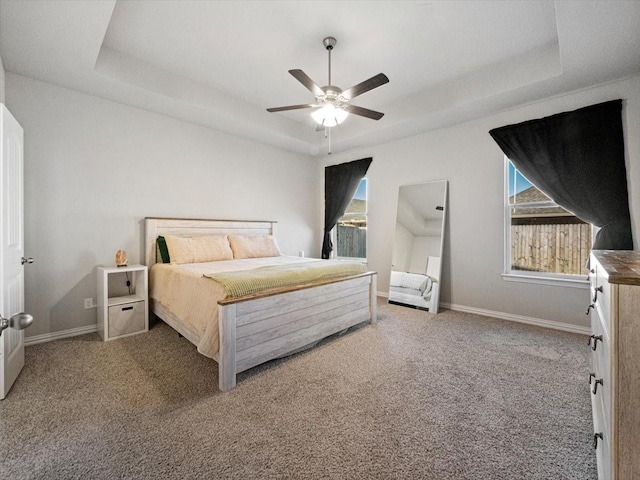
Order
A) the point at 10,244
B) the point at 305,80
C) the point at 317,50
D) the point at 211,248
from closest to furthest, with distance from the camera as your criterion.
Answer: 1. the point at 10,244
2. the point at 305,80
3. the point at 317,50
4. the point at 211,248

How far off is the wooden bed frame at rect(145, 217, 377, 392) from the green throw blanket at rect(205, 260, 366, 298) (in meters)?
0.06

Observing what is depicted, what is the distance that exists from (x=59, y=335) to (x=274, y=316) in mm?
2344

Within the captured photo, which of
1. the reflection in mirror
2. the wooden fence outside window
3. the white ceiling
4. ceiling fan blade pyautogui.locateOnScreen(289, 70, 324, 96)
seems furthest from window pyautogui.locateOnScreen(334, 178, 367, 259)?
ceiling fan blade pyautogui.locateOnScreen(289, 70, 324, 96)

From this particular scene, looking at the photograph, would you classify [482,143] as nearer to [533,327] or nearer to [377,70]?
[377,70]

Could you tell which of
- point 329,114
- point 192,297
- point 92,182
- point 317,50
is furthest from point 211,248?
point 317,50

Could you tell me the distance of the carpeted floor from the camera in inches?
52.6

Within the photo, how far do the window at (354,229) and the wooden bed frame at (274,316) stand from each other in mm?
1812

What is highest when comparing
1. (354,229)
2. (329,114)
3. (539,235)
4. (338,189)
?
(329,114)

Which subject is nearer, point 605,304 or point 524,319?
point 605,304

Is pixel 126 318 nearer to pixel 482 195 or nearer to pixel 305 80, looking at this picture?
pixel 305 80

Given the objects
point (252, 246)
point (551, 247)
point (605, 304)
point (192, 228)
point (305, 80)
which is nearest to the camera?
point (605, 304)

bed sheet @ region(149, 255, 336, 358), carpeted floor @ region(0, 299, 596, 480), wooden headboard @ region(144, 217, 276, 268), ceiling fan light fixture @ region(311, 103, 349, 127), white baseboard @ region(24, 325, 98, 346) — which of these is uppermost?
ceiling fan light fixture @ region(311, 103, 349, 127)

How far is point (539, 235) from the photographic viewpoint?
10.9ft

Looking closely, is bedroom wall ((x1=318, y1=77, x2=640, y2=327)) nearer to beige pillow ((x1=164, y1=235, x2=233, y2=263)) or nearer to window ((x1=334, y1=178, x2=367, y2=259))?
window ((x1=334, y1=178, x2=367, y2=259))
